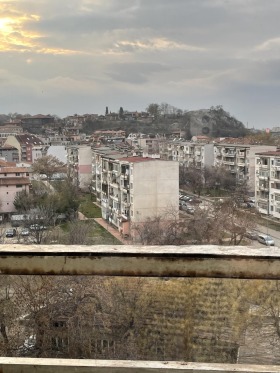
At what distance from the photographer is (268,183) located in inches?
679

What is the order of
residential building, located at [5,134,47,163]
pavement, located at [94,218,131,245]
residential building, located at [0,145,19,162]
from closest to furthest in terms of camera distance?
pavement, located at [94,218,131,245]
residential building, located at [0,145,19,162]
residential building, located at [5,134,47,163]

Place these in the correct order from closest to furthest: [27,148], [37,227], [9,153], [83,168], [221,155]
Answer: [37,227]
[83,168]
[221,155]
[9,153]
[27,148]

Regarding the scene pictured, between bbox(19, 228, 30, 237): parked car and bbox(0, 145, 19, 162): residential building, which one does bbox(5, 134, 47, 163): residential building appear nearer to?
bbox(0, 145, 19, 162): residential building

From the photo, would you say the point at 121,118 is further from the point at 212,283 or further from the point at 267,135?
the point at 212,283

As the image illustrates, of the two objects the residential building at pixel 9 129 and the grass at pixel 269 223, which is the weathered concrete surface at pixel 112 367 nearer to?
the grass at pixel 269 223

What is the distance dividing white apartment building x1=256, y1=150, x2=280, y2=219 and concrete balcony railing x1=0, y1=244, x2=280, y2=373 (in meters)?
16.1

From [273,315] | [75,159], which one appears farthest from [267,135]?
[273,315]

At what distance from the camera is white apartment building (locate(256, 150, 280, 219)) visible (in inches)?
663

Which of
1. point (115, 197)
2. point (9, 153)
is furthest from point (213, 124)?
point (115, 197)

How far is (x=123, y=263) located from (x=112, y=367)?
0.66ft

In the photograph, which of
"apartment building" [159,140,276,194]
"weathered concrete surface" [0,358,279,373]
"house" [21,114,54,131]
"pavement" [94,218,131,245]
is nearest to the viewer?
"weathered concrete surface" [0,358,279,373]

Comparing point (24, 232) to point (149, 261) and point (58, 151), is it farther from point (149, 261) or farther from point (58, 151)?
point (58, 151)

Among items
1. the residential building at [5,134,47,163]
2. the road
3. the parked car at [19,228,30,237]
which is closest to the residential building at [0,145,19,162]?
the residential building at [5,134,47,163]

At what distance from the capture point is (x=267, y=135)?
31406 mm
